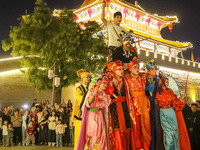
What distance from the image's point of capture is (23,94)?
66.6 feet

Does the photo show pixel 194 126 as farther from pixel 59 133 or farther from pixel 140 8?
pixel 140 8

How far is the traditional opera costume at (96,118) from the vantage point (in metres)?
4.46

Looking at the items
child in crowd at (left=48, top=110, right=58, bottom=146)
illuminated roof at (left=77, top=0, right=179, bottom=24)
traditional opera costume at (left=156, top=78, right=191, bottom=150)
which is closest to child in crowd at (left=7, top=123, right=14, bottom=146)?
child in crowd at (left=48, top=110, right=58, bottom=146)

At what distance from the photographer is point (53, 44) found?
1423cm

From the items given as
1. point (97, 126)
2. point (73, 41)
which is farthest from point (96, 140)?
point (73, 41)

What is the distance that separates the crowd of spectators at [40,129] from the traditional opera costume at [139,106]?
667 centimetres

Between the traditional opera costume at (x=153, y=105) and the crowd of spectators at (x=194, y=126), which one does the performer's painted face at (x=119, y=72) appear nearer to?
the traditional opera costume at (x=153, y=105)

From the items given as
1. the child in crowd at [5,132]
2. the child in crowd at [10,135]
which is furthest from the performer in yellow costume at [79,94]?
the child in crowd at [5,132]

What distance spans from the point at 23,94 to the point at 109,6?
453 inches

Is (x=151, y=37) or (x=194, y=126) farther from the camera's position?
(x=151, y=37)

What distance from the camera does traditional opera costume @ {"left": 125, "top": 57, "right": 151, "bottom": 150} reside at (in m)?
4.46

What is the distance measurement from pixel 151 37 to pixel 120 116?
20.1m

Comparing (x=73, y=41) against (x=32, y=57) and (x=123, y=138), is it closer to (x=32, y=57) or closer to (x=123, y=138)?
(x=32, y=57)

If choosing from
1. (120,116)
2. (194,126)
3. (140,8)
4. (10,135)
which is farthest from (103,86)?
Result: (140,8)
